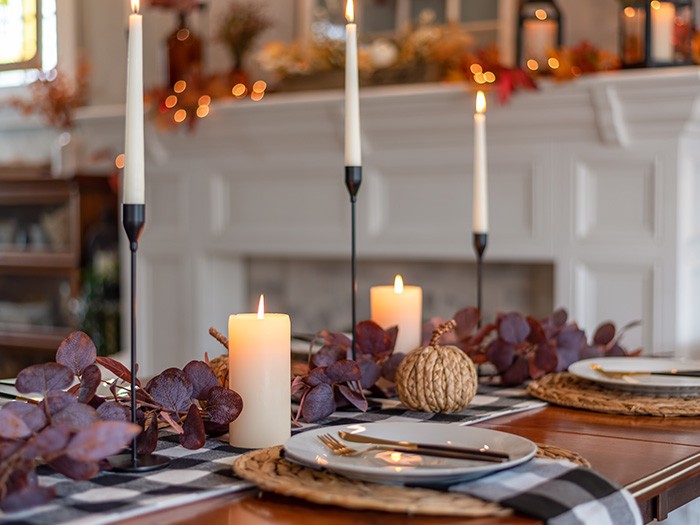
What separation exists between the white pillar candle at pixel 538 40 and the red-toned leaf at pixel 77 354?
2207 millimetres

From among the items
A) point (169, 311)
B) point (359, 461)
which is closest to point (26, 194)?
point (169, 311)

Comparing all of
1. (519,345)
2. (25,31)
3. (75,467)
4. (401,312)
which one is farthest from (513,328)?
(25,31)

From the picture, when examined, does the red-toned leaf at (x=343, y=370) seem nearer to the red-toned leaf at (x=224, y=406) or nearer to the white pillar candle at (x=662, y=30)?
the red-toned leaf at (x=224, y=406)

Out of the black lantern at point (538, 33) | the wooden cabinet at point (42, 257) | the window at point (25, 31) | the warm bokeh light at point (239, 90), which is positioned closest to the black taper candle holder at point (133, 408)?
the black lantern at point (538, 33)

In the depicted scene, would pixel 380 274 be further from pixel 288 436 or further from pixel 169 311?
pixel 288 436

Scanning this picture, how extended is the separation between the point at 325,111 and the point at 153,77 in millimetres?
1116

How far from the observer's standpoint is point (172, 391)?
46.4 inches

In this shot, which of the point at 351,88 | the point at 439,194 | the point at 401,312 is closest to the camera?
the point at 351,88

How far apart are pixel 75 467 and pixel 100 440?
0.05 meters

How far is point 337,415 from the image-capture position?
1.37 metres

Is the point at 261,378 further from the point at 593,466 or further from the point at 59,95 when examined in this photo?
the point at 59,95

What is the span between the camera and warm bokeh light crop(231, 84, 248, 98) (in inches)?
146

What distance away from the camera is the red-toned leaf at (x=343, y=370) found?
1324 mm

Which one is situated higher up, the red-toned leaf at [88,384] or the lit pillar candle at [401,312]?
the lit pillar candle at [401,312]
